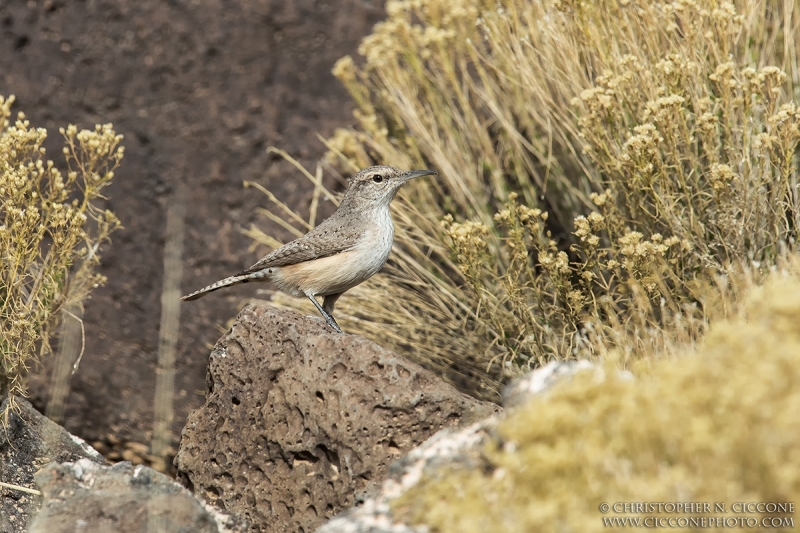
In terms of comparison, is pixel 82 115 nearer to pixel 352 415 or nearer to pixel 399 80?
pixel 399 80

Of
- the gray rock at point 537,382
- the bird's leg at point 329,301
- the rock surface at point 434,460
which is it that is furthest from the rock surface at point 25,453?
the gray rock at point 537,382

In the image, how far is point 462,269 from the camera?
4.42 metres

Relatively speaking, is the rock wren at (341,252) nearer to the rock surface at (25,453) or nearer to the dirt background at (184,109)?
the rock surface at (25,453)

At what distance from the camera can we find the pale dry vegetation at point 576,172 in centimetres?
410

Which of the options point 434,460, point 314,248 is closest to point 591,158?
point 314,248

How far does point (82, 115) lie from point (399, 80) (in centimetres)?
270

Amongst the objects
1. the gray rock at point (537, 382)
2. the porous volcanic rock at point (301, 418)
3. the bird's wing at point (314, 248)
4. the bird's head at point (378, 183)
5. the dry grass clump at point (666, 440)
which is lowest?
the porous volcanic rock at point (301, 418)

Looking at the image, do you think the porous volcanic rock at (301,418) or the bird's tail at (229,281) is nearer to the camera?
the porous volcanic rock at (301,418)

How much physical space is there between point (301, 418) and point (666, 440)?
199 centimetres

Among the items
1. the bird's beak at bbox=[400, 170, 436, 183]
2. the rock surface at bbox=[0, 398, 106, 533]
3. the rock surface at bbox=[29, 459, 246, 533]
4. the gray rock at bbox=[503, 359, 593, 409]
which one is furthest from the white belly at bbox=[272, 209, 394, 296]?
the gray rock at bbox=[503, 359, 593, 409]

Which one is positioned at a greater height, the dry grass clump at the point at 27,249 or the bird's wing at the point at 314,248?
the dry grass clump at the point at 27,249

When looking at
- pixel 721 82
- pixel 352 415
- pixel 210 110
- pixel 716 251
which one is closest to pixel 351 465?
pixel 352 415

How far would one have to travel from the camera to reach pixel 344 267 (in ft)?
15.7

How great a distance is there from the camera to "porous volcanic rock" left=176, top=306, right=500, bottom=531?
362 centimetres
